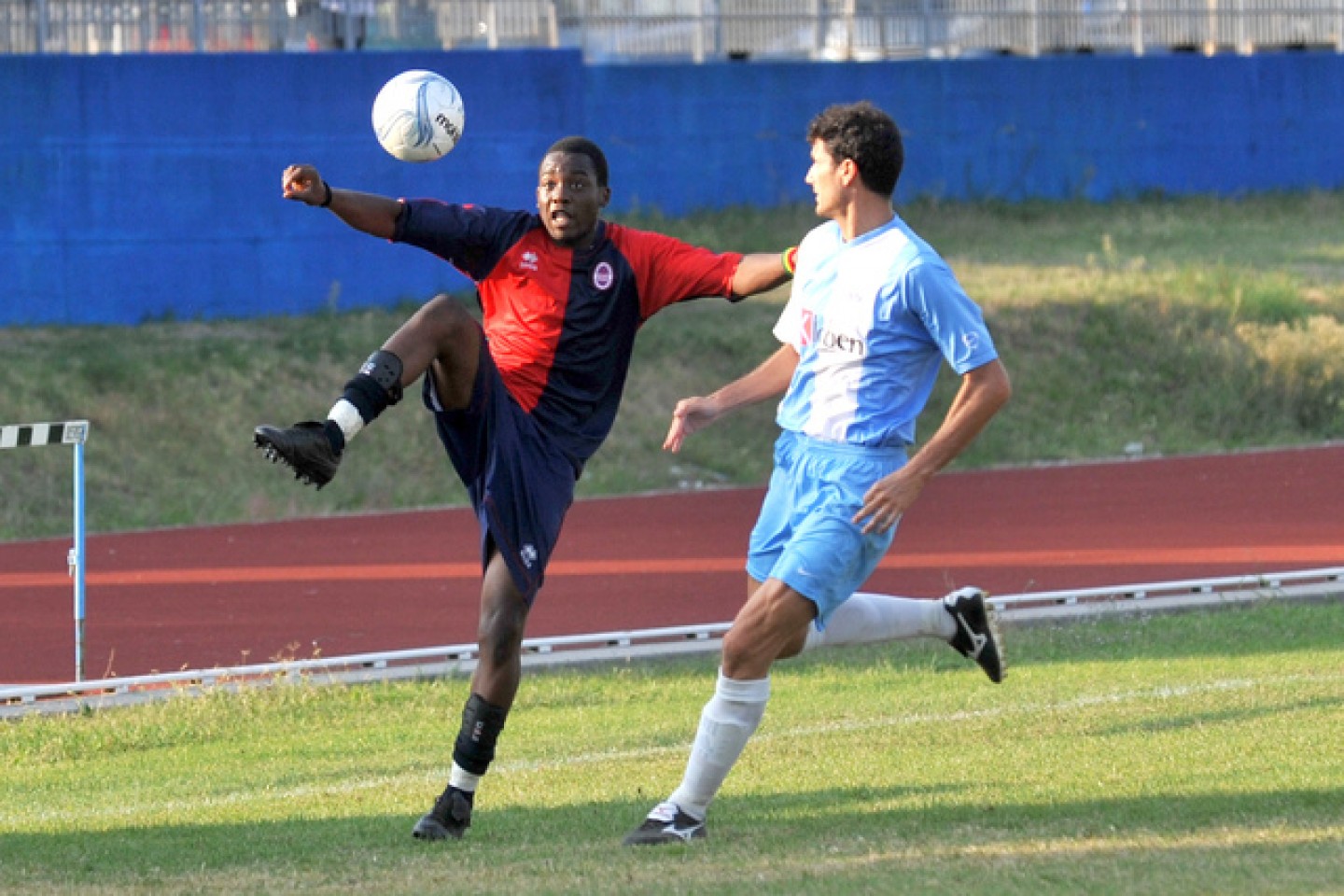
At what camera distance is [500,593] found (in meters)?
6.76

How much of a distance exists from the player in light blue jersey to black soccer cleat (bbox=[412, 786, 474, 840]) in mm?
642

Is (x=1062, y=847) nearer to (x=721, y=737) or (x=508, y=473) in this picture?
(x=721, y=737)

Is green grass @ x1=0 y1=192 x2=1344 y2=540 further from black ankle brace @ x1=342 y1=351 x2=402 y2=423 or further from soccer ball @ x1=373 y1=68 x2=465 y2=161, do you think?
black ankle brace @ x1=342 y1=351 x2=402 y2=423

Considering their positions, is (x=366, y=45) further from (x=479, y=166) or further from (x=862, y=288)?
(x=862, y=288)

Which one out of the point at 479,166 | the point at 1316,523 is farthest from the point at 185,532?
the point at 1316,523

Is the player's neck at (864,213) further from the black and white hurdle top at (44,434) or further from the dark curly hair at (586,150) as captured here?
the black and white hurdle top at (44,434)

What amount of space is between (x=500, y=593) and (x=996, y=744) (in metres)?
2.26

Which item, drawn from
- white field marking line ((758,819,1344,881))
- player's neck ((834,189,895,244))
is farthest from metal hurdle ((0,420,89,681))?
white field marking line ((758,819,1344,881))

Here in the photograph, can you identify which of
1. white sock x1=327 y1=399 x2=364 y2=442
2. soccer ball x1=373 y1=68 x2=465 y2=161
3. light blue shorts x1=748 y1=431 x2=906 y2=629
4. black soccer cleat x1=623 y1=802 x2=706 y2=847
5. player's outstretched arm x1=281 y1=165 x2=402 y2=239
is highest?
soccer ball x1=373 y1=68 x2=465 y2=161

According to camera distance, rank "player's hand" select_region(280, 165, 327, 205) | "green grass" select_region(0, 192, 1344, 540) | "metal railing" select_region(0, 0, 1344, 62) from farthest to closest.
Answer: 1. "metal railing" select_region(0, 0, 1344, 62)
2. "green grass" select_region(0, 192, 1344, 540)
3. "player's hand" select_region(280, 165, 327, 205)

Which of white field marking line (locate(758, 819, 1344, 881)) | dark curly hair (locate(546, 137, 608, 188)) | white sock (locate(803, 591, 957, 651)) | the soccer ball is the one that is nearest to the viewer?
white field marking line (locate(758, 819, 1344, 881))

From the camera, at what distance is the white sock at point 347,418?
20.5 ft

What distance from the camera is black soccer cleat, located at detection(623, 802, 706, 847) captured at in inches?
246

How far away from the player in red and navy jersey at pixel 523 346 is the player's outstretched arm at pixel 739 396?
0.36m
